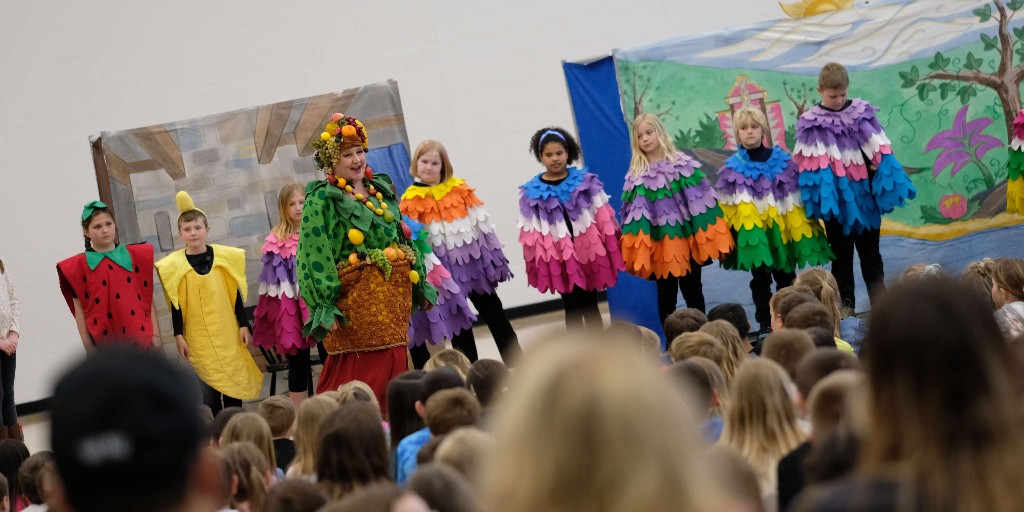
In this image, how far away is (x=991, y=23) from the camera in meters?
7.40

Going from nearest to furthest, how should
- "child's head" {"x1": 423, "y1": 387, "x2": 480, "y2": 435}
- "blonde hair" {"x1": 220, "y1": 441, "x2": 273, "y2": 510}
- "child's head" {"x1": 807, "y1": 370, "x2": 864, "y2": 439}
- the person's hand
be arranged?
"child's head" {"x1": 807, "y1": 370, "x2": 864, "y2": 439} < "blonde hair" {"x1": 220, "y1": 441, "x2": 273, "y2": 510} < "child's head" {"x1": 423, "y1": 387, "x2": 480, "y2": 435} < the person's hand

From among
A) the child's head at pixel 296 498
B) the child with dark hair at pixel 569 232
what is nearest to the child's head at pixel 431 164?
the child with dark hair at pixel 569 232

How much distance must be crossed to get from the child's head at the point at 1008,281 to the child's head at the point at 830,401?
2.55 metres

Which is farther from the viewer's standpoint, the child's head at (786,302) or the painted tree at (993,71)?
the painted tree at (993,71)

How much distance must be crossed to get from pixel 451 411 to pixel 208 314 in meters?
3.78

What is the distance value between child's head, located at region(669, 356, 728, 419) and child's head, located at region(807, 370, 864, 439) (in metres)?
0.56

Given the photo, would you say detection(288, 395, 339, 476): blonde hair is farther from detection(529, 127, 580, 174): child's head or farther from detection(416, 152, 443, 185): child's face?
detection(529, 127, 580, 174): child's head

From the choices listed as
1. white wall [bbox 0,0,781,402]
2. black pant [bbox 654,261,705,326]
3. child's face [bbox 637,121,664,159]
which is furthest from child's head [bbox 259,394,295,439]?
white wall [bbox 0,0,781,402]

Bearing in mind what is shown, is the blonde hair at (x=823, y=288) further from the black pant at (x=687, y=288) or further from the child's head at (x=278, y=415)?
the child's head at (x=278, y=415)

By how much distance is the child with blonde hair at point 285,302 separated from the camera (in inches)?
261

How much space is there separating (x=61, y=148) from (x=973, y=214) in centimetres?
699

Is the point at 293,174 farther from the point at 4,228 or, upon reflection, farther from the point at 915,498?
the point at 915,498

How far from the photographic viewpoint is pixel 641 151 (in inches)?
274

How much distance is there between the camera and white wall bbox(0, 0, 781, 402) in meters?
9.67
